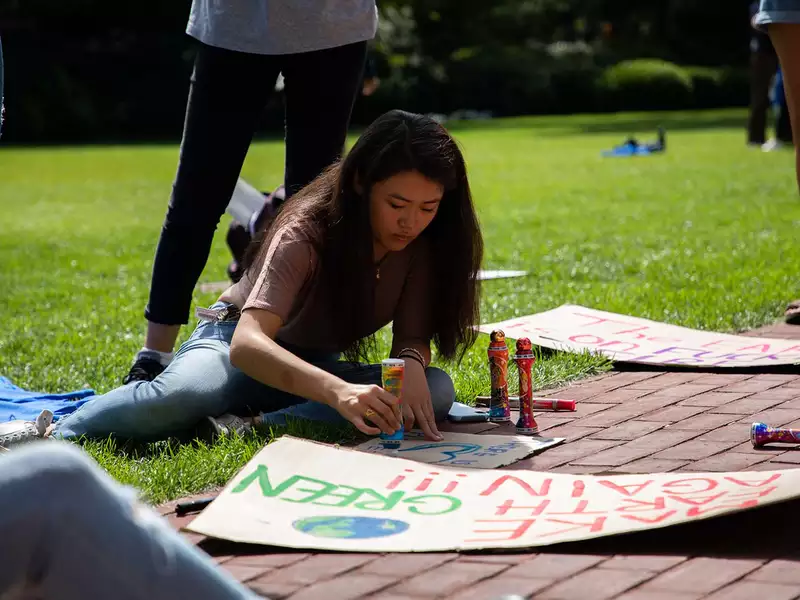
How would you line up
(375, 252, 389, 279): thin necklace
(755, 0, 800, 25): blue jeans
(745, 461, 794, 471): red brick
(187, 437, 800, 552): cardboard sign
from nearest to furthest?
1. (187, 437, 800, 552): cardboard sign
2. (745, 461, 794, 471): red brick
3. (375, 252, 389, 279): thin necklace
4. (755, 0, 800, 25): blue jeans

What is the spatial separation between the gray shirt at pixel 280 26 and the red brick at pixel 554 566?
7.53 ft

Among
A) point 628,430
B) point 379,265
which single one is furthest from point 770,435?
point 379,265

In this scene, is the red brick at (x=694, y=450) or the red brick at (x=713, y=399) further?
the red brick at (x=713, y=399)

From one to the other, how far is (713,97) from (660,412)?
30259 millimetres

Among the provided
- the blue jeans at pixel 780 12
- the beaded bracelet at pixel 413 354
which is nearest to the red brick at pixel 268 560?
the beaded bracelet at pixel 413 354

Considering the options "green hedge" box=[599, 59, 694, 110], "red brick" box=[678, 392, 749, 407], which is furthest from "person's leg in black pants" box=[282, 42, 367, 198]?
→ "green hedge" box=[599, 59, 694, 110]

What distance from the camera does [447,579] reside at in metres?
2.73

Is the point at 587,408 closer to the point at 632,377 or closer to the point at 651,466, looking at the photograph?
the point at 632,377

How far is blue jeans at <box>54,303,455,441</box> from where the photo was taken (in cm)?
399

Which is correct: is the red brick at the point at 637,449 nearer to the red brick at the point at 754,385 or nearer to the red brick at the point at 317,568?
the red brick at the point at 754,385

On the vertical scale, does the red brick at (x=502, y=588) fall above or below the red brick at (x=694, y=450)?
above

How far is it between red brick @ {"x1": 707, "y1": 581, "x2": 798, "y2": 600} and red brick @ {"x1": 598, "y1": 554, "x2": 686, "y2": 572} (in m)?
0.16

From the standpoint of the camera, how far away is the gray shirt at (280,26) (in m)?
4.58

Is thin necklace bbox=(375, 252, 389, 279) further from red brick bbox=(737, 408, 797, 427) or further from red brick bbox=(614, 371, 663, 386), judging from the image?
red brick bbox=(737, 408, 797, 427)
